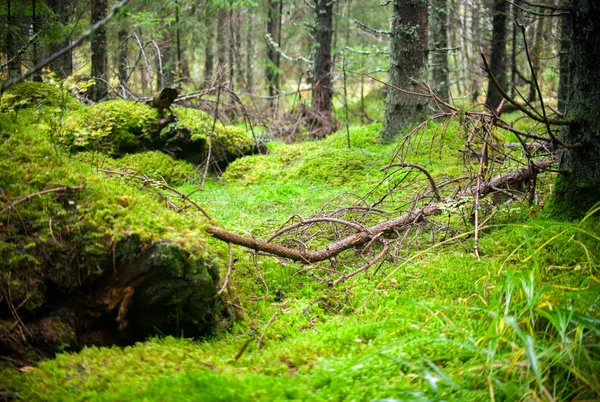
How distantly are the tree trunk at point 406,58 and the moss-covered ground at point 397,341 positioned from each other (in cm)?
413

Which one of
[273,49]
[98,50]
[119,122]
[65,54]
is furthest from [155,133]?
[273,49]

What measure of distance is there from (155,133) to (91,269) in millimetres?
5021

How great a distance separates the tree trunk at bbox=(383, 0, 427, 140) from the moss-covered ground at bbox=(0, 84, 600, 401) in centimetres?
413

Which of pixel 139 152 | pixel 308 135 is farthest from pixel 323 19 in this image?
pixel 139 152

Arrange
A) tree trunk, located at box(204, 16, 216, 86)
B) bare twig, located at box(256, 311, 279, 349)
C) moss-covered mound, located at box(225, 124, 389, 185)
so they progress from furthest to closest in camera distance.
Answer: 1. tree trunk, located at box(204, 16, 216, 86)
2. moss-covered mound, located at box(225, 124, 389, 185)
3. bare twig, located at box(256, 311, 279, 349)

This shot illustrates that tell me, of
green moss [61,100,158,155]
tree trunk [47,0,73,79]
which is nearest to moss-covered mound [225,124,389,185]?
green moss [61,100,158,155]

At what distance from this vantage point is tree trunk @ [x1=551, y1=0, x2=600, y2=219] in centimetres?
316

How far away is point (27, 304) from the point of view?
2443 millimetres

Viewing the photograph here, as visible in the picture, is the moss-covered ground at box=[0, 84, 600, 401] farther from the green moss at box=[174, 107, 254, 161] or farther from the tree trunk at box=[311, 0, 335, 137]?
the tree trunk at box=[311, 0, 335, 137]

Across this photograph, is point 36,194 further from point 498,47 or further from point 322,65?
point 498,47

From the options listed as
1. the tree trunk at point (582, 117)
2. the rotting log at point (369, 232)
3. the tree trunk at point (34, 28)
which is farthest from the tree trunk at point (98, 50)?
the tree trunk at point (582, 117)

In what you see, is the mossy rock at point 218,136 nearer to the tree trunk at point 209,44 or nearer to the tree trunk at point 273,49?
the tree trunk at point 273,49

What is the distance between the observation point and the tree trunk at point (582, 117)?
10.4ft

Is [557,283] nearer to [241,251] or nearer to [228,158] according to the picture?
[241,251]
